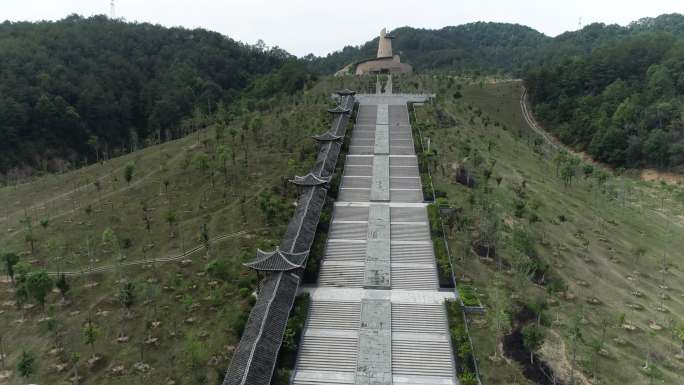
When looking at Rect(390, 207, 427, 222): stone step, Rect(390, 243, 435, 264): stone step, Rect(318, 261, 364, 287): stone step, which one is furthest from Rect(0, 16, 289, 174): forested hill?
Rect(390, 243, 435, 264): stone step

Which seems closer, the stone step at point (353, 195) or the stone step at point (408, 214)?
the stone step at point (408, 214)

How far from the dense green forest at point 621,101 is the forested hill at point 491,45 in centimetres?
1385

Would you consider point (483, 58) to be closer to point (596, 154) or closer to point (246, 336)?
point (596, 154)

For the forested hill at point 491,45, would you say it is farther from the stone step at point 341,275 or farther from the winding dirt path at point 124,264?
the winding dirt path at point 124,264

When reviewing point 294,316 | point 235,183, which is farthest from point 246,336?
point 235,183

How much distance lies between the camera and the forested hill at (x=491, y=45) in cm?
10744

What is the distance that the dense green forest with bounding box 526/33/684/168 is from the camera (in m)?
59.5

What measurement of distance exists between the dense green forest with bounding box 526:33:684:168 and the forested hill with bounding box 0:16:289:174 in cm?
5313

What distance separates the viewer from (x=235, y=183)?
131 ft

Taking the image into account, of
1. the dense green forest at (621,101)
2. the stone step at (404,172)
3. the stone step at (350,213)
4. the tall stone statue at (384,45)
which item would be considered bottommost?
the stone step at (350,213)

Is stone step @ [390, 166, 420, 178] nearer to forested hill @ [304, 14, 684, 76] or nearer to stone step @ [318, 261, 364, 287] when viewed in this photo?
stone step @ [318, 261, 364, 287]

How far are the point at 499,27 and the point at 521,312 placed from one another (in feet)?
500

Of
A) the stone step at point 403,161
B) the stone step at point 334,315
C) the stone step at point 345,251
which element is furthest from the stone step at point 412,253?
the stone step at point 403,161

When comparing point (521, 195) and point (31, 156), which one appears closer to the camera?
point (521, 195)
